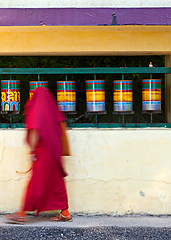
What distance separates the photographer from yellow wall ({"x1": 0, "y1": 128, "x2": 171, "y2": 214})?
12.1ft

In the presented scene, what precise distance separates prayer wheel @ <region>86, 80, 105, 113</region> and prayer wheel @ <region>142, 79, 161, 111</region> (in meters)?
0.52

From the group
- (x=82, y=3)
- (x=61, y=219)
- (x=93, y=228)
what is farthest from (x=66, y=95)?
(x=93, y=228)

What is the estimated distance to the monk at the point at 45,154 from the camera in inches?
127

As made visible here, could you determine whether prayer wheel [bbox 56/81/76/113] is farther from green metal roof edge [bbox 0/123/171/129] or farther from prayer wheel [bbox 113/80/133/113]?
prayer wheel [bbox 113/80/133/113]

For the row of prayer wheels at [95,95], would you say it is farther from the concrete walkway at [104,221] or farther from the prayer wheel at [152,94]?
the concrete walkway at [104,221]

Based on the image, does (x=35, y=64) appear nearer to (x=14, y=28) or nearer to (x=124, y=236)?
(x=14, y=28)

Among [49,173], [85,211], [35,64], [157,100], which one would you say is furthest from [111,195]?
[35,64]

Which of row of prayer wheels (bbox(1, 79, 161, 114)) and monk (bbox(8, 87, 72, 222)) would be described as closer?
monk (bbox(8, 87, 72, 222))

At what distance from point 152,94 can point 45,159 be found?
1.56 m

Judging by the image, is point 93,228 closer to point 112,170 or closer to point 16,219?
point 112,170

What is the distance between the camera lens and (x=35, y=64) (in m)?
4.13

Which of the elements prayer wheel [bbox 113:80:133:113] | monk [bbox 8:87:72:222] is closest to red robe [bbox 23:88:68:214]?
monk [bbox 8:87:72:222]

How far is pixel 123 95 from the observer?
3936 mm

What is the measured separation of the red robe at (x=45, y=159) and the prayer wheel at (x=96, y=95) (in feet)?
2.38
